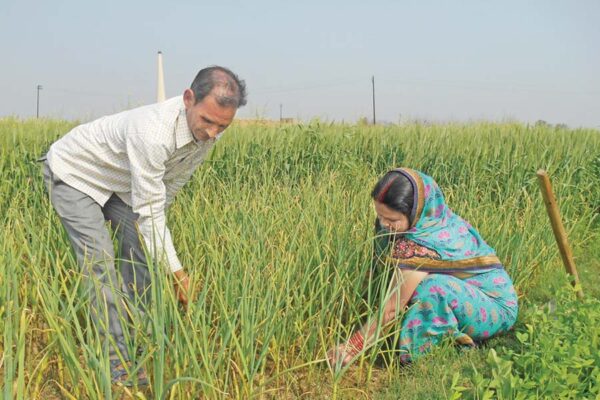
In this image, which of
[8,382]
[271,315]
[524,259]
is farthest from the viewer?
[524,259]

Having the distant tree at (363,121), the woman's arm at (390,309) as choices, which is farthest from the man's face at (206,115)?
the distant tree at (363,121)

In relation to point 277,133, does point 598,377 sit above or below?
below

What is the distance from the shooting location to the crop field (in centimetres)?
178

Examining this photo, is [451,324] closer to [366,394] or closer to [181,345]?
[366,394]

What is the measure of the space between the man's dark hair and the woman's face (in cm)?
74

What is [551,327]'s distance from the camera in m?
2.41

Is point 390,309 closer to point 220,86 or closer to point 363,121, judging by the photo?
point 220,86

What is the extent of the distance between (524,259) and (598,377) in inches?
55.6

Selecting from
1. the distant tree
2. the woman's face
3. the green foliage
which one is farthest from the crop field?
the distant tree

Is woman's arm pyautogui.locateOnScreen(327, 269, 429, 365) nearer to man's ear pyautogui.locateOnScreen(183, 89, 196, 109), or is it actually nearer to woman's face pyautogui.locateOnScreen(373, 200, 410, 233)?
woman's face pyautogui.locateOnScreen(373, 200, 410, 233)

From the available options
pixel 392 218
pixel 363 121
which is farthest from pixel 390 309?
pixel 363 121

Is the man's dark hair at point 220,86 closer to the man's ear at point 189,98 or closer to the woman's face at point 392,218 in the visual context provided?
the man's ear at point 189,98

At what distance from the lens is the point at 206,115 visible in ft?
7.09

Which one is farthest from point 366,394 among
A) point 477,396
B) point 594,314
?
point 594,314
